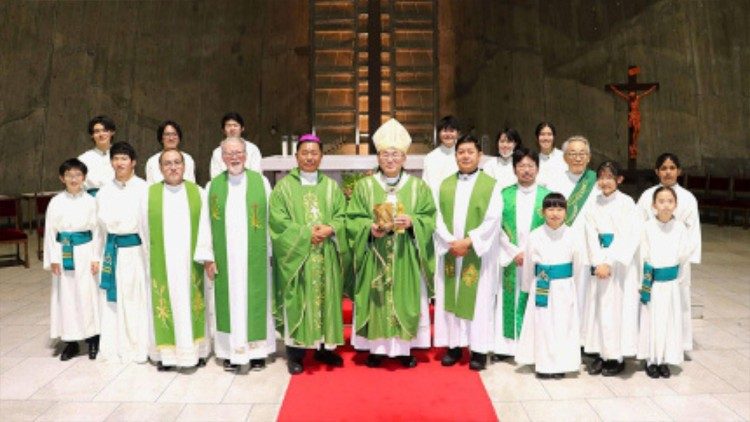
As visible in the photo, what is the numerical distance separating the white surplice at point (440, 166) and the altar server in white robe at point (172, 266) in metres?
2.00

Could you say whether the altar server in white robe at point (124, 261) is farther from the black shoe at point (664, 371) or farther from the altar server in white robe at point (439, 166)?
the black shoe at point (664, 371)

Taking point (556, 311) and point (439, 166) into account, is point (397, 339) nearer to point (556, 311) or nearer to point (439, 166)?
point (556, 311)

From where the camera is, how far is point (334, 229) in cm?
440

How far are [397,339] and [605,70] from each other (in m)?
9.11

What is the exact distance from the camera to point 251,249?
449 cm

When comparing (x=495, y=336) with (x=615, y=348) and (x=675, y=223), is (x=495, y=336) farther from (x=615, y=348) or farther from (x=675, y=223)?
(x=675, y=223)

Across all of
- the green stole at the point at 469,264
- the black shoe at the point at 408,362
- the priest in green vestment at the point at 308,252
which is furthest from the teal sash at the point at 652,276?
the priest in green vestment at the point at 308,252

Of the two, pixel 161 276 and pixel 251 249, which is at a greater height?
pixel 251 249

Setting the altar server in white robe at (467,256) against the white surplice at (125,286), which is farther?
the white surplice at (125,286)

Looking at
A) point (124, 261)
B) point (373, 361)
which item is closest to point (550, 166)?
point (373, 361)

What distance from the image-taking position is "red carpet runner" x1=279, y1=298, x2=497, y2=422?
379 cm

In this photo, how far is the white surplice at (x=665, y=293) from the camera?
4.36 metres

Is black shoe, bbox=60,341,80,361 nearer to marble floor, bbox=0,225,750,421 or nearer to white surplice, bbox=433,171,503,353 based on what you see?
marble floor, bbox=0,225,750,421

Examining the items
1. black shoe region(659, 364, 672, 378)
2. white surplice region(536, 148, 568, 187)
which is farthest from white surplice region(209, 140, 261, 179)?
black shoe region(659, 364, 672, 378)
